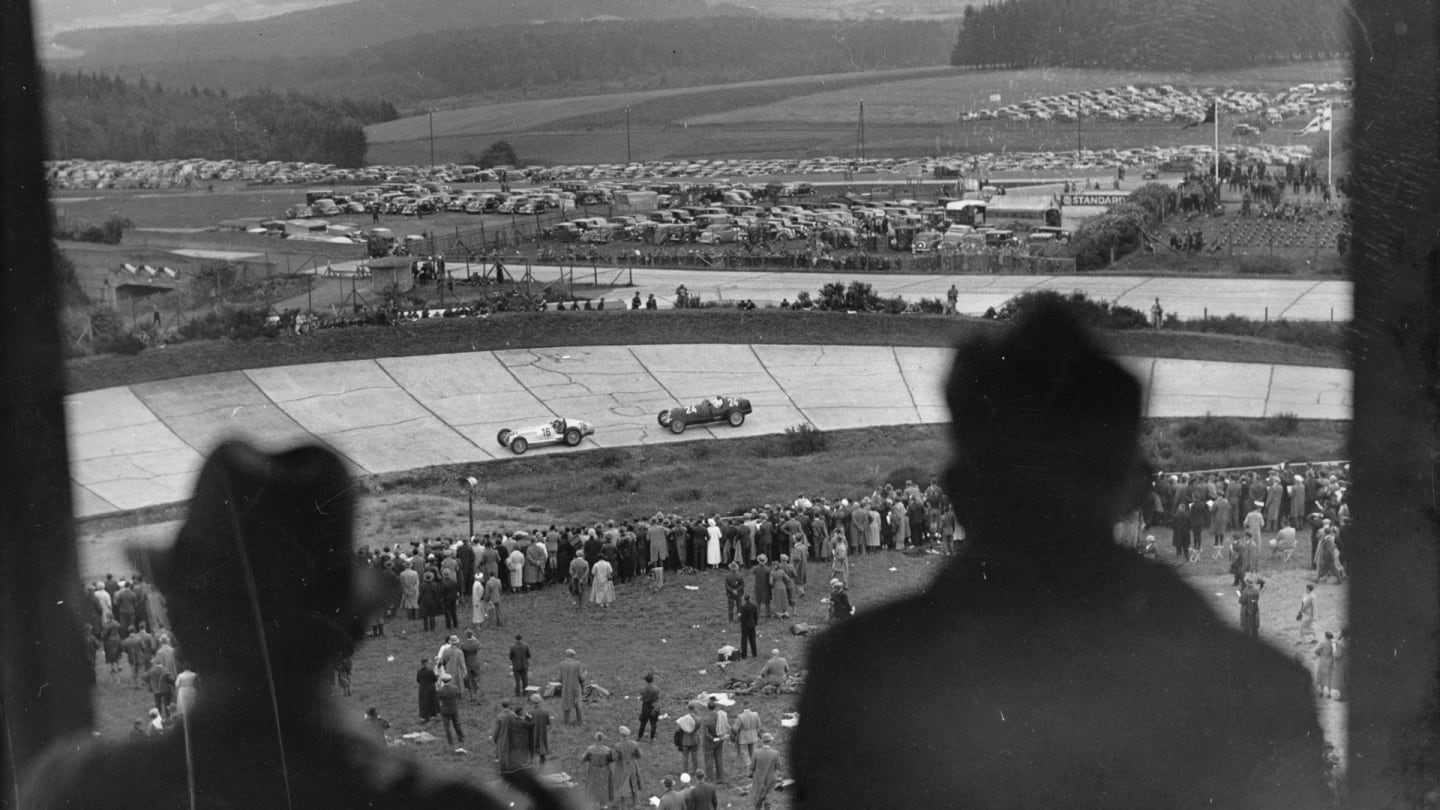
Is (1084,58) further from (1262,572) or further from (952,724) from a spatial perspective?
A: (952,724)

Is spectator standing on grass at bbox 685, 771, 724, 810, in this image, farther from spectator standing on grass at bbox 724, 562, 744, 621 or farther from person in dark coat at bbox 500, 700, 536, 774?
spectator standing on grass at bbox 724, 562, 744, 621

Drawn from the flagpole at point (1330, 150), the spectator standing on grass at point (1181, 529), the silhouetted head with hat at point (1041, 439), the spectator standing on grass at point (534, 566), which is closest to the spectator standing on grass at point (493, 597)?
the spectator standing on grass at point (534, 566)

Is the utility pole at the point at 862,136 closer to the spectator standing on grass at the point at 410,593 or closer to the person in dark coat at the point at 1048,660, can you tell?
the spectator standing on grass at the point at 410,593

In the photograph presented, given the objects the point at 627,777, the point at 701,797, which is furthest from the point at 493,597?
the point at 701,797

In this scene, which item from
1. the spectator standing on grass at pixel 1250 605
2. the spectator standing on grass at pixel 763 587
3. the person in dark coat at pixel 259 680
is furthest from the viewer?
the spectator standing on grass at pixel 763 587

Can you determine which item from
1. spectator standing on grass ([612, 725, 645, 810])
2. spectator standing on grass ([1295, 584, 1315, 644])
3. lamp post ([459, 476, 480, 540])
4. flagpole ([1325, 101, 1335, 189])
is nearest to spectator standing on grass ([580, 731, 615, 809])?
spectator standing on grass ([612, 725, 645, 810])

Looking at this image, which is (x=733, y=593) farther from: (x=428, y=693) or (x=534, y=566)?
(x=428, y=693)
